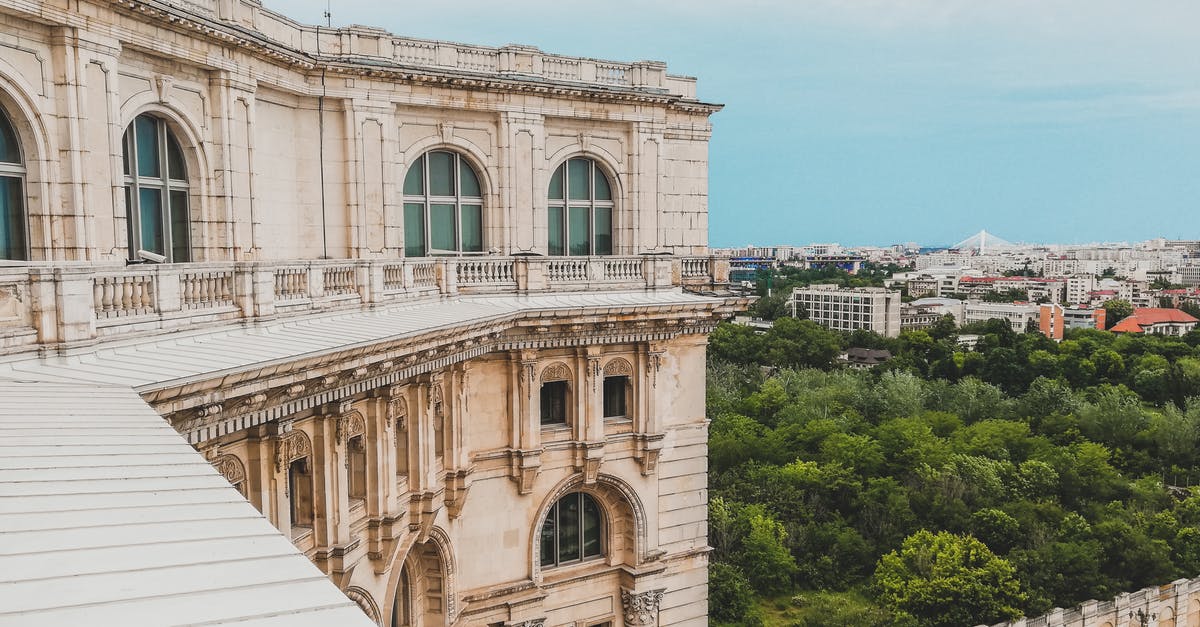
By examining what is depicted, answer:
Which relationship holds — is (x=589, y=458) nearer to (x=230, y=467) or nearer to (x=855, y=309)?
(x=230, y=467)

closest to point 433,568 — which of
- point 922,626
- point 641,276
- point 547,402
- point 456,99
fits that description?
point 547,402

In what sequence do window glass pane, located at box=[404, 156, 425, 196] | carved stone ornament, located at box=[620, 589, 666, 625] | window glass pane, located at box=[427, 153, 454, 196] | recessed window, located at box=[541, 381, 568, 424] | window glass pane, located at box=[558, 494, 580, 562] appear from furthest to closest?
carved stone ornament, located at box=[620, 589, 666, 625] → window glass pane, located at box=[558, 494, 580, 562] → recessed window, located at box=[541, 381, 568, 424] → window glass pane, located at box=[427, 153, 454, 196] → window glass pane, located at box=[404, 156, 425, 196]

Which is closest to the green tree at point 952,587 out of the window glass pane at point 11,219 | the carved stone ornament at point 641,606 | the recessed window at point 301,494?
the carved stone ornament at point 641,606

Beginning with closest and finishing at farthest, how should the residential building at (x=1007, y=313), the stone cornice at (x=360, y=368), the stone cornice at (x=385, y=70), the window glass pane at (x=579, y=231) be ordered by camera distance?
the stone cornice at (x=360, y=368) → the stone cornice at (x=385, y=70) → the window glass pane at (x=579, y=231) → the residential building at (x=1007, y=313)

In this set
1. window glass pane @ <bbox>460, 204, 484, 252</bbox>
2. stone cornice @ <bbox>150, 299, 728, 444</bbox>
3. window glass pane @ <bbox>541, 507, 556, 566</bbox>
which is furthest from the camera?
window glass pane @ <bbox>541, 507, 556, 566</bbox>

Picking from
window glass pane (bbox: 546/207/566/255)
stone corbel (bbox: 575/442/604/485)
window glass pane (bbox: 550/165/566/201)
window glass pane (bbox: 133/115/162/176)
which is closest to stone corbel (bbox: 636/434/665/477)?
stone corbel (bbox: 575/442/604/485)

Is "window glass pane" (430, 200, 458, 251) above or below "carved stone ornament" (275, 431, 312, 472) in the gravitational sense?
above

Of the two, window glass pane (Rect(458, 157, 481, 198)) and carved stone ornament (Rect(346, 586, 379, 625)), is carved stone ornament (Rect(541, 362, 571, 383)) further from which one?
carved stone ornament (Rect(346, 586, 379, 625))

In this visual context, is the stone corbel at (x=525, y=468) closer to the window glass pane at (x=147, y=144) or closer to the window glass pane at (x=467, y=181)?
the window glass pane at (x=467, y=181)
